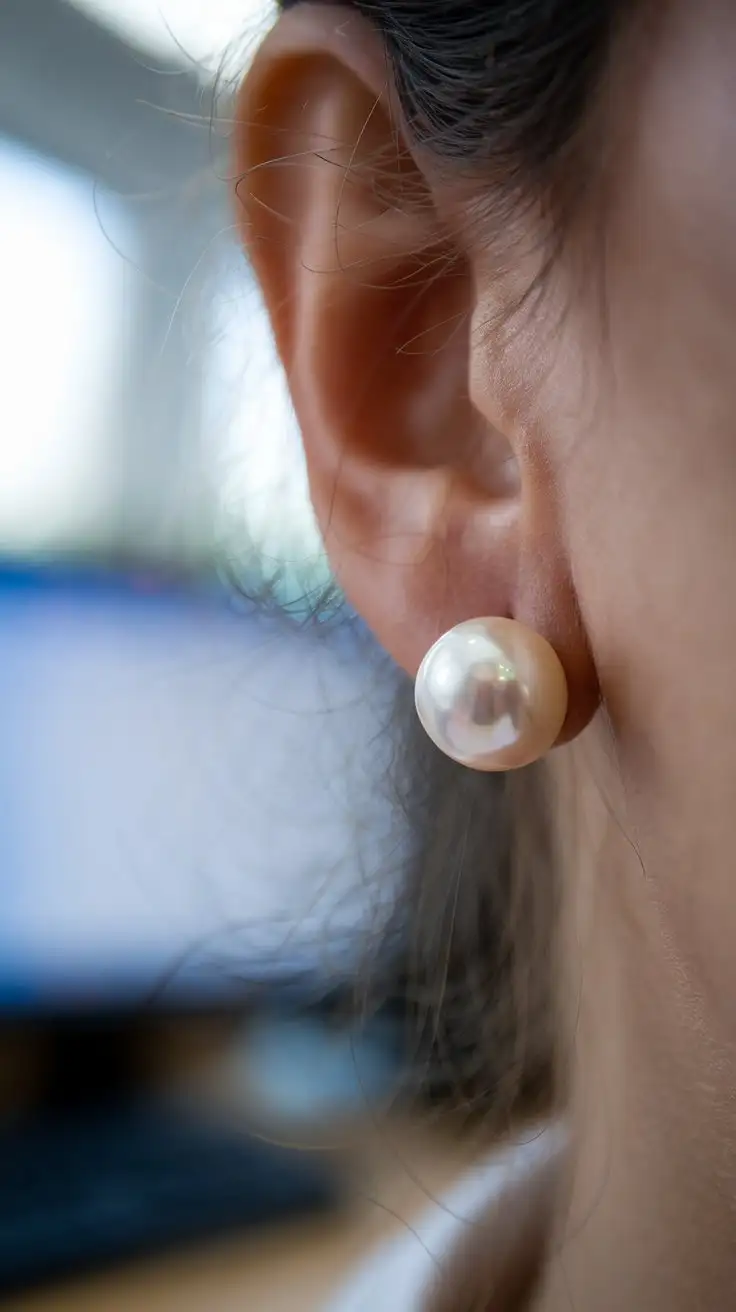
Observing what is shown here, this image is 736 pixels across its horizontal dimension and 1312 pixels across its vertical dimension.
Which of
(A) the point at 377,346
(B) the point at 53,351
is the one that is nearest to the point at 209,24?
(A) the point at 377,346

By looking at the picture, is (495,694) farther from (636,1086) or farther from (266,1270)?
(266,1270)

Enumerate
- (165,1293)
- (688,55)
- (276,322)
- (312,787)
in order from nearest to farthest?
1. (688,55)
2. (276,322)
3. (312,787)
4. (165,1293)

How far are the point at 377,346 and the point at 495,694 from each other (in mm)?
147

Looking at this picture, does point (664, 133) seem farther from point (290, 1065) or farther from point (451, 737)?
point (290, 1065)

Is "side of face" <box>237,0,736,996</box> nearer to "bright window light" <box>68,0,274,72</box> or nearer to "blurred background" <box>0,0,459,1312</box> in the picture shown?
"bright window light" <box>68,0,274,72</box>

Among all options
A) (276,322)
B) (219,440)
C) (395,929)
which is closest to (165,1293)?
(395,929)

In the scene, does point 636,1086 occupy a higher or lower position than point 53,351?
lower

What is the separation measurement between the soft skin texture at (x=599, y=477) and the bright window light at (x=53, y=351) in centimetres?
57

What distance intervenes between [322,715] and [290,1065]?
504mm

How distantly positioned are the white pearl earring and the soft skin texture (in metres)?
0.01

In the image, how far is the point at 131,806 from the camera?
3.05ft

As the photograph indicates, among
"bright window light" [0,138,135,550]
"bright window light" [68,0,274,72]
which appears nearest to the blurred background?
"bright window light" [0,138,135,550]

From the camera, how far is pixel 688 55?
296 millimetres

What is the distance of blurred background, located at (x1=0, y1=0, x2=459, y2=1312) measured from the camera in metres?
A: 0.82
